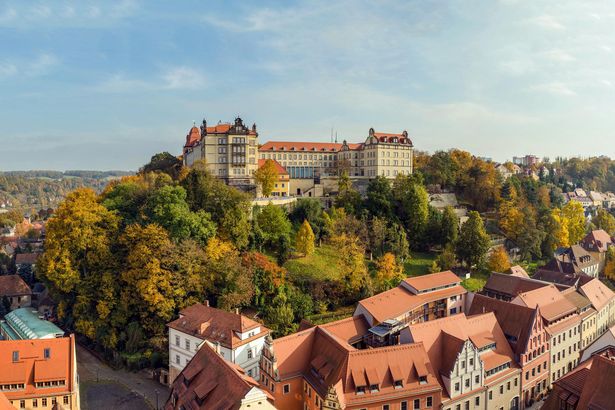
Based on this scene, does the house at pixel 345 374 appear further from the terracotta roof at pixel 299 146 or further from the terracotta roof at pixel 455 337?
the terracotta roof at pixel 299 146

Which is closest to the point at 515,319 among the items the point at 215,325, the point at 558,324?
the point at 558,324

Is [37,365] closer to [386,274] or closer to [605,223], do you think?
[386,274]

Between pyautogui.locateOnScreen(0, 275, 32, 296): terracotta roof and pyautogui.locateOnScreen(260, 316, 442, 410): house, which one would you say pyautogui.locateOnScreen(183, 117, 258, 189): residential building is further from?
pyautogui.locateOnScreen(260, 316, 442, 410): house

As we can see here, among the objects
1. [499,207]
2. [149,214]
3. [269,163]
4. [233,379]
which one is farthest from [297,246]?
[499,207]

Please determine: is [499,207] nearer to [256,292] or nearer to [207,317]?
[256,292]

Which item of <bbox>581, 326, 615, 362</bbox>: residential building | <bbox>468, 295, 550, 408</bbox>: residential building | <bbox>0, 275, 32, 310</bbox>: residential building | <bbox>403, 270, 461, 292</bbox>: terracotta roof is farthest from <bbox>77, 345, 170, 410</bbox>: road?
<bbox>581, 326, 615, 362</bbox>: residential building

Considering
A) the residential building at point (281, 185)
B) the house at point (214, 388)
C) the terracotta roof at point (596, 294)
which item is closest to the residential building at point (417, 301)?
the house at point (214, 388)
